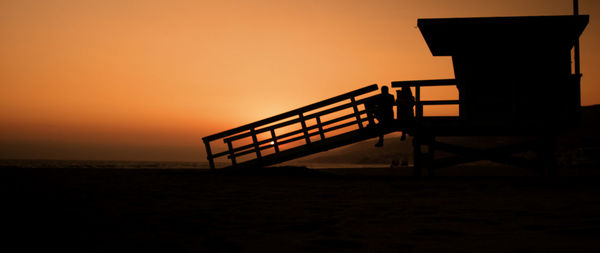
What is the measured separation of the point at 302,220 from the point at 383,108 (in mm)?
7618

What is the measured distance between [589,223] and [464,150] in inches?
361

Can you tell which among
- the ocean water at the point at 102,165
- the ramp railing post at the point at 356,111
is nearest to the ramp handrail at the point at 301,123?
the ramp railing post at the point at 356,111

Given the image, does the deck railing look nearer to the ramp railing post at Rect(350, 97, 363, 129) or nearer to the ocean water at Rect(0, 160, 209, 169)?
the ramp railing post at Rect(350, 97, 363, 129)

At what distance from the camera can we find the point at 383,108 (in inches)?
492

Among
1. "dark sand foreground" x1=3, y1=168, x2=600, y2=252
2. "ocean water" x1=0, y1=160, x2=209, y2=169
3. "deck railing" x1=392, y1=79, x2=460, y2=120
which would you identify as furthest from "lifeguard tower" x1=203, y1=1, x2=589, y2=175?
"ocean water" x1=0, y1=160, x2=209, y2=169

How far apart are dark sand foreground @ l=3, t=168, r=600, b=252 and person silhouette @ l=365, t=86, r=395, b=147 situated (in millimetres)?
3986

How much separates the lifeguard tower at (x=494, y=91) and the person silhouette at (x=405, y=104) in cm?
9

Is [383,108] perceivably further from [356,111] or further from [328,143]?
[328,143]

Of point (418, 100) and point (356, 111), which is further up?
point (418, 100)

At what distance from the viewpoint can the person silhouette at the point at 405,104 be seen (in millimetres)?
12320

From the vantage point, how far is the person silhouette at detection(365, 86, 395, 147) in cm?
1245

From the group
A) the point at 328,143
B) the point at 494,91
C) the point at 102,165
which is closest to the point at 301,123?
the point at 328,143

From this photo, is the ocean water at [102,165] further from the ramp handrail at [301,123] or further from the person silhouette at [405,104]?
the person silhouette at [405,104]

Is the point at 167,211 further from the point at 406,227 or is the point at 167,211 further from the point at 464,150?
the point at 464,150
